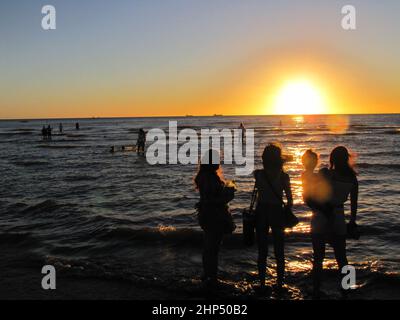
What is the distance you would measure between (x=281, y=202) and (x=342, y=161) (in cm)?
99

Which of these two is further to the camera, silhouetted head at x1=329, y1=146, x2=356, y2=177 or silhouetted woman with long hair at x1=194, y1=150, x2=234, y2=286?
silhouetted woman with long hair at x1=194, y1=150, x2=234, y2=286

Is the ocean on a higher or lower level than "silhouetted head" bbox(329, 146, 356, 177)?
lower

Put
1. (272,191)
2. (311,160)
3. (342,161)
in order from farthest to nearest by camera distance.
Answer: (272,191) → (311,160) → (342,161)

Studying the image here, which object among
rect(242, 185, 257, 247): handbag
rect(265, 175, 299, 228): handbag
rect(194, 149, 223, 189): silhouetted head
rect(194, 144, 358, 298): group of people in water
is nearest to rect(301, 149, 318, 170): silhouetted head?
rect(194, 144, 358, 298): group of people in water

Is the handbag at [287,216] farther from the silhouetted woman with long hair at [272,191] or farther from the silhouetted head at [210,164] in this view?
the silhouetted head at [210,164]

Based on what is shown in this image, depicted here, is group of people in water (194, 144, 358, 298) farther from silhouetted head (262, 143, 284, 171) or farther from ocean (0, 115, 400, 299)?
ocean (0, 115, 400, 299)

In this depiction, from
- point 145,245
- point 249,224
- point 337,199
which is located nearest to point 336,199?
point 337,199

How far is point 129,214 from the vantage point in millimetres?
11695

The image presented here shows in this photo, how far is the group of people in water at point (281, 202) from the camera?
17.2ft

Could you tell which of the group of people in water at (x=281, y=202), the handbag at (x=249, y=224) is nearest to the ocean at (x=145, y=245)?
the group of people in water at (x=281, y=202)

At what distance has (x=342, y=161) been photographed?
520 centimetres

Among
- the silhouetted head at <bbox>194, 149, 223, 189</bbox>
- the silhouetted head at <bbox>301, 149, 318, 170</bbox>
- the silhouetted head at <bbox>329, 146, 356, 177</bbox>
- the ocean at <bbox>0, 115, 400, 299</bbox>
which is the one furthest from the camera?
the ocean at <bbox>0, 115, 400, 299</bbox>

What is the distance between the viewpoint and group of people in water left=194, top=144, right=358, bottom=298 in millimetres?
5246

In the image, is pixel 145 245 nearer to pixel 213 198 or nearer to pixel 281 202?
pixel 213 198
